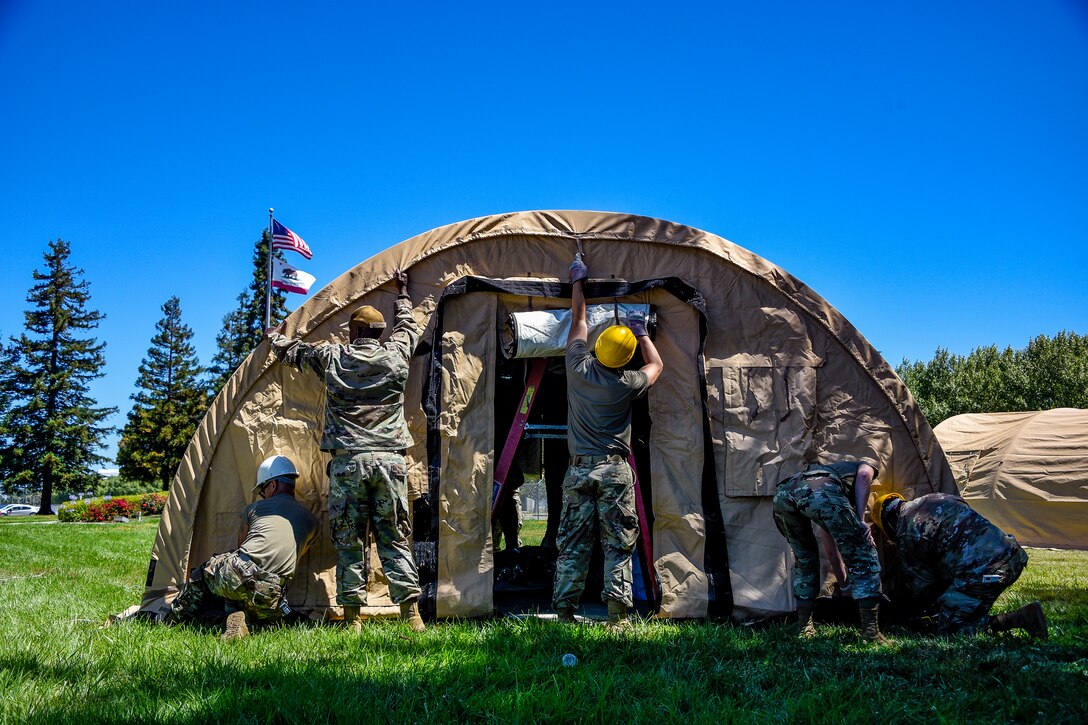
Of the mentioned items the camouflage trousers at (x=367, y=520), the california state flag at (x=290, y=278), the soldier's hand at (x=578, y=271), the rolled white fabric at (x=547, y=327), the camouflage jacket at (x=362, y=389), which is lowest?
the camouflage trousers at (x=367, y=520)

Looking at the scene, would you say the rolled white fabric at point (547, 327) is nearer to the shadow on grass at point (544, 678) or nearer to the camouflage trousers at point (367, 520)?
the camouflage trousers at point (367, 520)

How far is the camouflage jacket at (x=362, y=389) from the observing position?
5691mm

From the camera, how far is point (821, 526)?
5.41 m

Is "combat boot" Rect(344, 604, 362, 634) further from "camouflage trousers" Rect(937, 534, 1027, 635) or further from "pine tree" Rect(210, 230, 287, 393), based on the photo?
"pine tree" Rect(210, 230, 287, 393)

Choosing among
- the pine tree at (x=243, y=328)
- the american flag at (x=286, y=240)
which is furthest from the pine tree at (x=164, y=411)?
the american flag at (x=286, y=240)

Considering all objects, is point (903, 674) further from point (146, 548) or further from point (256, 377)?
point (146, 548)

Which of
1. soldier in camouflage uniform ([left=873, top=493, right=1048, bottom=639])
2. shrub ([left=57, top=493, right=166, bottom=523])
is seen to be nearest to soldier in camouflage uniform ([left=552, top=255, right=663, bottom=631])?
soldier in camouflage uniform ([left=873, top=493, right=1048, bottom=639])

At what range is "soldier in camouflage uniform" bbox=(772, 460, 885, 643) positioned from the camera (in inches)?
200

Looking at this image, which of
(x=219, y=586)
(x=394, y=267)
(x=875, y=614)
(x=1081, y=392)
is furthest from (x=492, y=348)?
(x=1081, y=392)

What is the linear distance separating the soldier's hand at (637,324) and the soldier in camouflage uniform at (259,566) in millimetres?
3065

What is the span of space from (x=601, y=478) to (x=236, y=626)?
2761 millimetres

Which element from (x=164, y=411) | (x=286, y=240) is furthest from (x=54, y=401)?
(x=286, y=240)

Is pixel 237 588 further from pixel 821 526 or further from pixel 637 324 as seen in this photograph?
pixel 821 526

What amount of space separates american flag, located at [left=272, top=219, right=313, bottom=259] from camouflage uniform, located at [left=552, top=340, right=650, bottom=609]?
460cm
